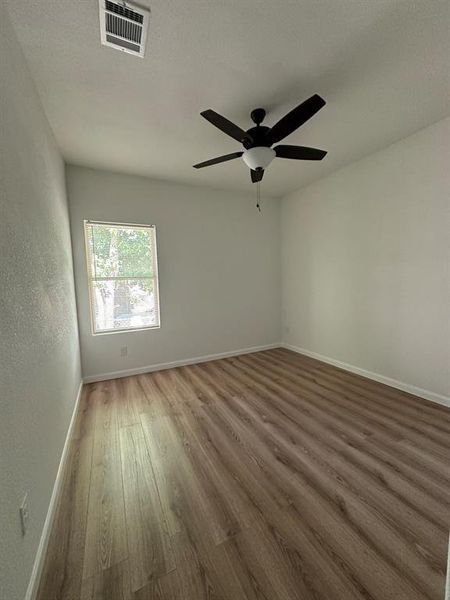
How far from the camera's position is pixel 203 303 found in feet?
13.3

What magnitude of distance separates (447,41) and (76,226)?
150 inches

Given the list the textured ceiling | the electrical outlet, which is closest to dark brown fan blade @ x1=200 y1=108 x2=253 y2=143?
the textured ceiling

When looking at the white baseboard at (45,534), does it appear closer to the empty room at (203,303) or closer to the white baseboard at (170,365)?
the empty room at (203,303)

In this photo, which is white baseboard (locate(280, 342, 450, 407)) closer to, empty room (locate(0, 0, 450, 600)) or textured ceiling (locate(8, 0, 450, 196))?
empty room (locate(0, 0, 450, 600))

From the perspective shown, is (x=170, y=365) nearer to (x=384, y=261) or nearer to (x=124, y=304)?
(x=124, y=304)

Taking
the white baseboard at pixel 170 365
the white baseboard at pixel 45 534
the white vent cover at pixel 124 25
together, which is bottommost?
the white baseboard at pixel 170 365

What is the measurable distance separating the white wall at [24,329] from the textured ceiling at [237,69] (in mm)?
312

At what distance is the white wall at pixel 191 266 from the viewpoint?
3305mm

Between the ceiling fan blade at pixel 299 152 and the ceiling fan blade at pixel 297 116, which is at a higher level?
the ceiling fan blade at pixel 297 116

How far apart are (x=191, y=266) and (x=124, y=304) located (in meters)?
1.16

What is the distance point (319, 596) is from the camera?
102 centimetres

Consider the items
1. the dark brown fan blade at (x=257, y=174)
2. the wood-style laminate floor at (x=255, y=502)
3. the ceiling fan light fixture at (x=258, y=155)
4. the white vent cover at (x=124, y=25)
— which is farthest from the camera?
the dark brown fan blade at (x=257, y=174)

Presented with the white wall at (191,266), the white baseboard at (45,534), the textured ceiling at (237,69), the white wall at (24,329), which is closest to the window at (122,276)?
the white wall at (191,266)

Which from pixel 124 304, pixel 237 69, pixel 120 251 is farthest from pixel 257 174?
pixel 124 304
